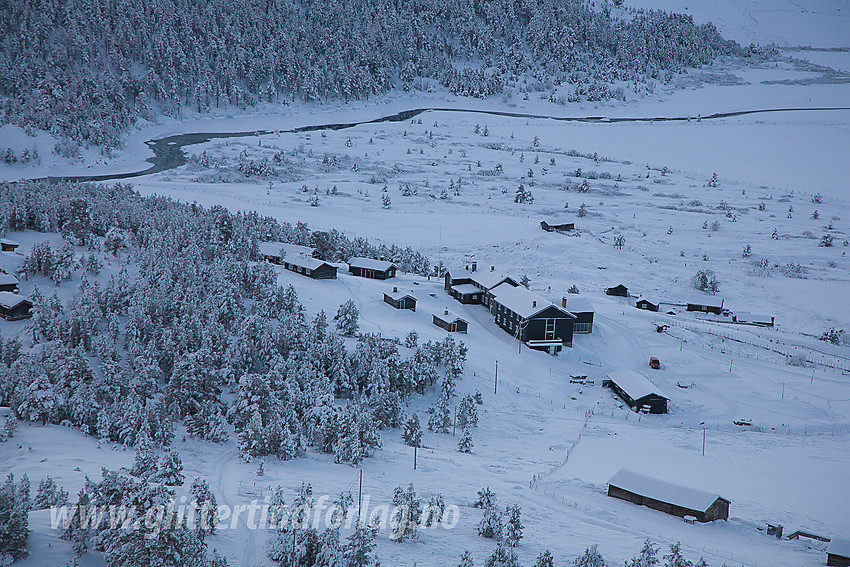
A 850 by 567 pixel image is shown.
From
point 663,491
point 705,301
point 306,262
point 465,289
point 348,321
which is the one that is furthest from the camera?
point 705,301

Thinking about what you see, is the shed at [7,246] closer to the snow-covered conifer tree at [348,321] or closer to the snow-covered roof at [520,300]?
the snow-covered conifer tree at [348,321]

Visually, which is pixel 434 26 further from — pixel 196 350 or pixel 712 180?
pixel 196 350

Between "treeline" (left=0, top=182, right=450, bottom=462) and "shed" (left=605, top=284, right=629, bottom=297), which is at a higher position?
"treeline" (left=0, top=182, right=450, bottom=462)

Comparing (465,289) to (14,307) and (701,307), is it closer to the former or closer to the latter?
(701,307)

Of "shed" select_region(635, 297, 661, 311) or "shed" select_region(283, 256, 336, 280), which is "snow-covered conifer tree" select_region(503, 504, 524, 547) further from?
"shed" select_region(635, 297, 661, 311)

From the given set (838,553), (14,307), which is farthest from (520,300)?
(14,307)

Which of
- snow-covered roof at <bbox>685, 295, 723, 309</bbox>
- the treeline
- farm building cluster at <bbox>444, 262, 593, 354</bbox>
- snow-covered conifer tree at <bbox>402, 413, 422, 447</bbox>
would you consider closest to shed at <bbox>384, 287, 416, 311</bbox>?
farm building cluster at <bbox>444, 262, 593, 354</bbox>
